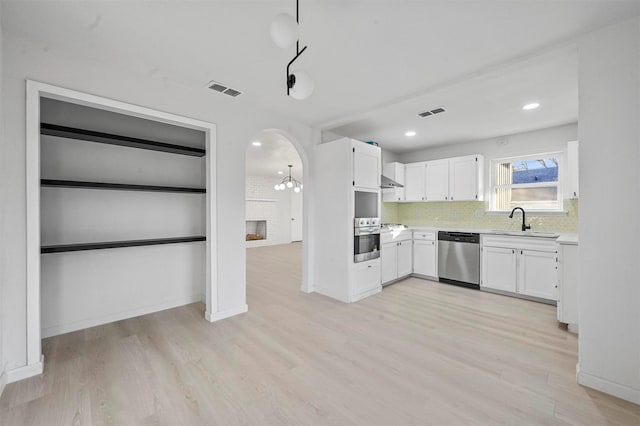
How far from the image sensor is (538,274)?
3721 mm

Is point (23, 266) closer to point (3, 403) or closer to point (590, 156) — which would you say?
point (3, 403)

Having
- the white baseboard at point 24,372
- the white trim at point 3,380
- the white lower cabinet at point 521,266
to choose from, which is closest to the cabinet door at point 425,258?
the white lower cabinet at point 521,266

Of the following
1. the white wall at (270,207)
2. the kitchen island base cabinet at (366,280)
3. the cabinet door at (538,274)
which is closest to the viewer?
the cabinet door at (538,274)

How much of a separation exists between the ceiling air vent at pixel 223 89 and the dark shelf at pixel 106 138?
82 centimetres

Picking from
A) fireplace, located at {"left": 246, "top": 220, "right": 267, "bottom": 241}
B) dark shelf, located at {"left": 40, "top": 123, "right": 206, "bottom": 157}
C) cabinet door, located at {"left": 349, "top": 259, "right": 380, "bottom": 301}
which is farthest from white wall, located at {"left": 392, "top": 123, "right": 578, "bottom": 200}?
fireplace, located at {"left": 246, "top": 220, "right": 267, "bottom": 241}

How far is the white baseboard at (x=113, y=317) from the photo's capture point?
2.72 meters

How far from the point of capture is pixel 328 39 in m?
2.13

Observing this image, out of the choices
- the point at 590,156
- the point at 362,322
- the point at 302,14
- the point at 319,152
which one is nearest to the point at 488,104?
the point at 590,156

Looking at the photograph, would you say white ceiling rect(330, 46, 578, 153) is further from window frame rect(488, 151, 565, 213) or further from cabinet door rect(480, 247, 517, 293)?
cabinet door rect(480, 247, 517, 293)

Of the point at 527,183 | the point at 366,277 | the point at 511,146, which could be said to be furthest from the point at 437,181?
the point at 366,277

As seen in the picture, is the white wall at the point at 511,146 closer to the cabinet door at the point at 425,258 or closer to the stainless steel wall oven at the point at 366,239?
the cabinet door at the point at 425,258

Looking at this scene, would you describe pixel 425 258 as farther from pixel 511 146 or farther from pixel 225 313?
pixel 225 313

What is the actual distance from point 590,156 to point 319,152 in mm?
3015

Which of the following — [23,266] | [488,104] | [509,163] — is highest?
[488,104]
